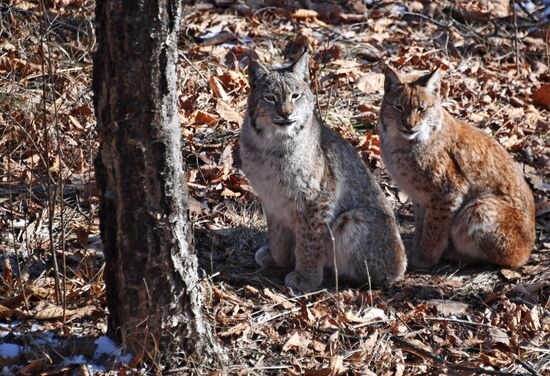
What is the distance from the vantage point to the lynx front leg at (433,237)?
246 inches

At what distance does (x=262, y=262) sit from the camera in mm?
5898

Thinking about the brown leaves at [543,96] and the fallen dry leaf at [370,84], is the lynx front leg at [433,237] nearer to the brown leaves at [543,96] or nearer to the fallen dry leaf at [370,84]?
the fallen dry leaf at [370,84]

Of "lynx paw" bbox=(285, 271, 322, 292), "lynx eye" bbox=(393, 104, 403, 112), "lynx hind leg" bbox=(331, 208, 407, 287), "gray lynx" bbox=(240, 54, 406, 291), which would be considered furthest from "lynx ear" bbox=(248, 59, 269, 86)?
"lynx paw" bbox=(285, 271, 322, 292)

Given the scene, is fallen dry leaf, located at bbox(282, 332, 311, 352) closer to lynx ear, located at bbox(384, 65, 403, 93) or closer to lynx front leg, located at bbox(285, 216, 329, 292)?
lynx front leg, located at bbox(285, 216, 329, 292)

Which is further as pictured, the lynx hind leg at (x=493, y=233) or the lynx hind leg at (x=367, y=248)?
the lynx hind leg at (x=493, y=233)

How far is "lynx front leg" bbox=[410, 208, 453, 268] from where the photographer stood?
20.5 ft

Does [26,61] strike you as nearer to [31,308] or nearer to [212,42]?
A: [212,42]

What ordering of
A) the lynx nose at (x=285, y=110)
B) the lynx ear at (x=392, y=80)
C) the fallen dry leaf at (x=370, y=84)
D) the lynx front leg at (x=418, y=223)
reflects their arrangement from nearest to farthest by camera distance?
the lynx nose at (x=285, y=110) < the lynx ear at (x=392, y=80) < the lynx front leg at (x=418, y=223) < the fallen dry leaf at (x=370, y=84)

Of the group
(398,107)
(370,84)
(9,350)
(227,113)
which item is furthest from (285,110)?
(370,84)

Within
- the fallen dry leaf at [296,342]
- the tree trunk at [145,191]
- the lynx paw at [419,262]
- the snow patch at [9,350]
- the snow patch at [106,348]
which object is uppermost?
the tree trunk at [145,191]

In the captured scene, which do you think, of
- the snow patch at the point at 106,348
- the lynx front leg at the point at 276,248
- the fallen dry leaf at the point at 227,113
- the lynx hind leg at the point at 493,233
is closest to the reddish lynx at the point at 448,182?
the lynx hind leg at the point at 493,233

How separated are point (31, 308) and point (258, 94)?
6.43 ft

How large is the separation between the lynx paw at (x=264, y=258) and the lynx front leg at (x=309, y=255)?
0.28m

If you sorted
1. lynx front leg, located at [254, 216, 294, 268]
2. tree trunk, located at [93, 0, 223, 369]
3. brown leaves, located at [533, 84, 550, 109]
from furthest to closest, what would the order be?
1. brown leaves, located at [533, 84, 550, 109]
2. lynx front leg, located at [254, 216, 294, 268]
3. tree trunk, located at [93, 0, 223, 369]
